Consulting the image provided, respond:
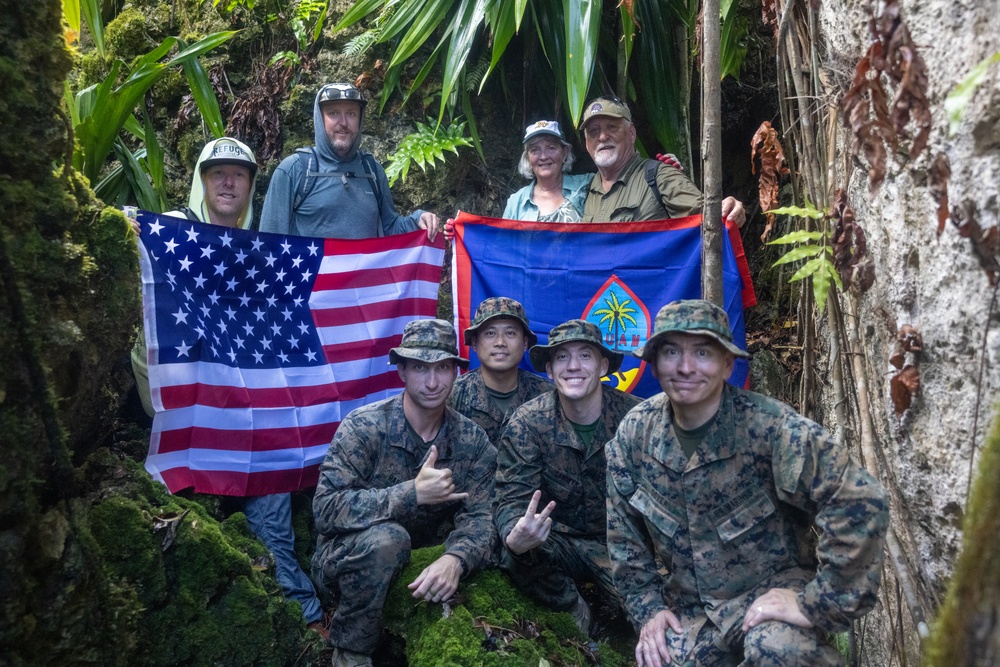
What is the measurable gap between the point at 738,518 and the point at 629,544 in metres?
0.45

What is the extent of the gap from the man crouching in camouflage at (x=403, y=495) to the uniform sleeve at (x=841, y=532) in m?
1.55

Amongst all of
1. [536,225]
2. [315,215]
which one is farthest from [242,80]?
[536,225]

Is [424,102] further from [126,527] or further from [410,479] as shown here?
[126,527]

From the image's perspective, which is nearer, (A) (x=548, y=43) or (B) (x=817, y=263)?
(B) (x=817, y=263)

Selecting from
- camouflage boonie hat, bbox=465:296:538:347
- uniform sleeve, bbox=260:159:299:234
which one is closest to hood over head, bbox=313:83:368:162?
uniform sleeve, bbox=260:159:299:234

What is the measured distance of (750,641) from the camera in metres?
2.98

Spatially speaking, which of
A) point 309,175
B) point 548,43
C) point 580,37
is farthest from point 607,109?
point 309,175

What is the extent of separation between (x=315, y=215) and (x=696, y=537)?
305cm

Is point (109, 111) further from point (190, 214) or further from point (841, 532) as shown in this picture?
point (841, 532)

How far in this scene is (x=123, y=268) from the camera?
355 centimetres

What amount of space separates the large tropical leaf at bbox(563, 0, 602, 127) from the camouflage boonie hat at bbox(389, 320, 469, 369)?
6.75ft

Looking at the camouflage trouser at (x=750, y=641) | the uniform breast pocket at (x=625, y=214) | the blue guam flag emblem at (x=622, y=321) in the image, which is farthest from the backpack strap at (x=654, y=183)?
the camouflage trouser at (x=750, y=641)

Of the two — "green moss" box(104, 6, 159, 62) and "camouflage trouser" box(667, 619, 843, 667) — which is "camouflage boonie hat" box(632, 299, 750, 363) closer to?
"camouflage trouser" box(667, 619, 843, 667)

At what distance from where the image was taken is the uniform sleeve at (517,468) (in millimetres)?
4281
